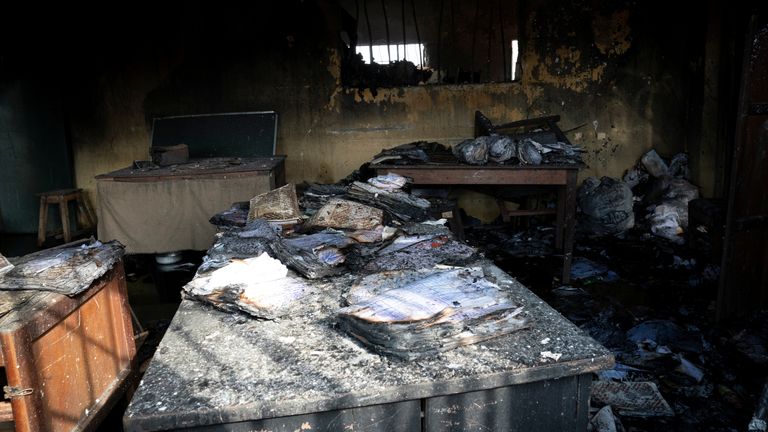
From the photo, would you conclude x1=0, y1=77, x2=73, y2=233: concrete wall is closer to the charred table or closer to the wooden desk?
the wooden desk

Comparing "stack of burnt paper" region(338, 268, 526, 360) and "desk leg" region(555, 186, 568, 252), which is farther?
"desk leg" region(555, 186, 568, 252)

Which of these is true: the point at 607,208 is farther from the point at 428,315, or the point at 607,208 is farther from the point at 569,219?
the point at 428,315

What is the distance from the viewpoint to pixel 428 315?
1585 millimetres

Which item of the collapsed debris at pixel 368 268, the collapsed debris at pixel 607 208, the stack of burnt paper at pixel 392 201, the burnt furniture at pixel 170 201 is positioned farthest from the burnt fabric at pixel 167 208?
the collapsed debris at pixel 607 208

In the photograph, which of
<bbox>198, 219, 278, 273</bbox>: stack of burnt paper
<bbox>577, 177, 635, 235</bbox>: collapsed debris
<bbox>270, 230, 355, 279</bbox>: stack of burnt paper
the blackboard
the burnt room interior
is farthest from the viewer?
the blackboard

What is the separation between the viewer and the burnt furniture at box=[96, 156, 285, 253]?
5.00 m

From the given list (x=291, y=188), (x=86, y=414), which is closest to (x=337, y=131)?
(x=291, y=188)

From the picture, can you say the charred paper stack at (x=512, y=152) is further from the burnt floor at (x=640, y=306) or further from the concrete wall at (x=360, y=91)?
the concrete wall at (x=360, y=91)

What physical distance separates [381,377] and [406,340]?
14 centimetres

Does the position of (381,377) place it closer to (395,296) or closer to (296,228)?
(395,296)

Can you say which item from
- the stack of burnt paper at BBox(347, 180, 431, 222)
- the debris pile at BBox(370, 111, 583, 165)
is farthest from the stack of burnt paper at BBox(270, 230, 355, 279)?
the debris pile at BBox(370, 111, 583, 165)

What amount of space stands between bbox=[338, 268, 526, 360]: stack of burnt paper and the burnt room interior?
1cm

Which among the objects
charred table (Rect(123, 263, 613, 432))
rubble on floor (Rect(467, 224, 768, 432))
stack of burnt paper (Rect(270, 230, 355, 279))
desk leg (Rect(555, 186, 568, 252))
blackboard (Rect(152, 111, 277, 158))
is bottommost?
rubble on floor (Rect(467, 224, 768, 432))

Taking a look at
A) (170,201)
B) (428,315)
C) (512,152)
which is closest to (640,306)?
(512,152)
